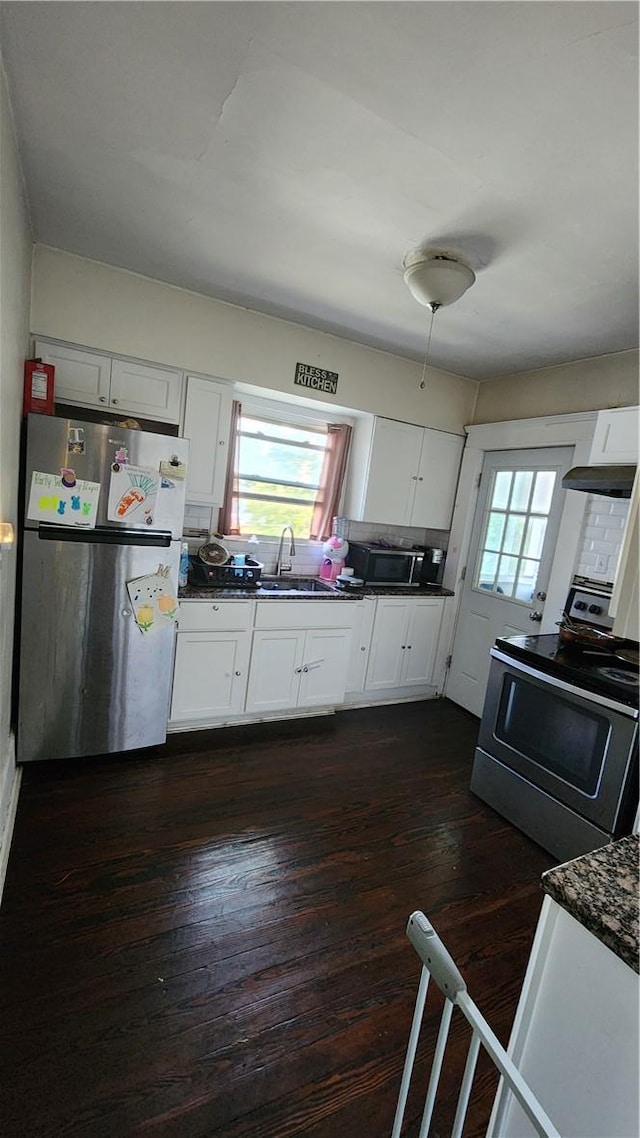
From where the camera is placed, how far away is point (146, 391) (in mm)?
2855

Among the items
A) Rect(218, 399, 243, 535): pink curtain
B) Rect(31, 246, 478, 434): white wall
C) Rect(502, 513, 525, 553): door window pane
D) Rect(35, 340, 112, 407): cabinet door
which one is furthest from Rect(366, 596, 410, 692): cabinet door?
Rect(35, 340, 112, 407): cabinet door

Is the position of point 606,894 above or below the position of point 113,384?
below

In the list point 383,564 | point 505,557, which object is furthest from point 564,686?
point 383,564

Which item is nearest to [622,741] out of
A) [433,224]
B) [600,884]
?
[600,884]

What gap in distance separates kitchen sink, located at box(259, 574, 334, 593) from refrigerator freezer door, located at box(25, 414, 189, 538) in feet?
3.01

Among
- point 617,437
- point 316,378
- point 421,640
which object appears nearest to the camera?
point 617,437

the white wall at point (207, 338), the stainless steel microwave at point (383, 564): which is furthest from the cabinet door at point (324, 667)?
the white wall at point (207, 338)

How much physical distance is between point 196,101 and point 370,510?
8.44 feet

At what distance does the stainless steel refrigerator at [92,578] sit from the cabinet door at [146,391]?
1.46 feet

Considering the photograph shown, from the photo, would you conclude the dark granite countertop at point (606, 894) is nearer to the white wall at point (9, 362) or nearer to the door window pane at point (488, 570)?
the white wall at point (9, 362)

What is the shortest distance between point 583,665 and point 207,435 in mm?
2401

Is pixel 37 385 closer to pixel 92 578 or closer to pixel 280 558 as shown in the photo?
pixel 92 578

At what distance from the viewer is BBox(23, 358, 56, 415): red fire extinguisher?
7.66 feet

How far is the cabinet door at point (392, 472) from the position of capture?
3678 mm
